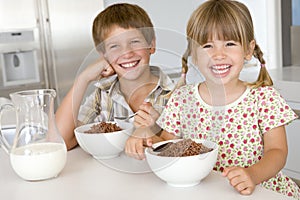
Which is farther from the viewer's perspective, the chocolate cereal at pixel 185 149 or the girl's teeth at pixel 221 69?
the girl's teeth at pixel 221 69

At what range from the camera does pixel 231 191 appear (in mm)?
913

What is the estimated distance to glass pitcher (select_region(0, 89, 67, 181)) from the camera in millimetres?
1048

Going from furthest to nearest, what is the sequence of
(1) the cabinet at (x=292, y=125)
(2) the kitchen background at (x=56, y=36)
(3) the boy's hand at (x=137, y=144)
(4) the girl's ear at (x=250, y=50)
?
(2) the kitchen background at (x=56, y=36) → (1) the cabinet at (x=292, y=125) → (4) the girl's ear at (x=250, y=50) → (3) the boy's hand at (x=137, y=144)

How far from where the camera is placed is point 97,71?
1.39 m

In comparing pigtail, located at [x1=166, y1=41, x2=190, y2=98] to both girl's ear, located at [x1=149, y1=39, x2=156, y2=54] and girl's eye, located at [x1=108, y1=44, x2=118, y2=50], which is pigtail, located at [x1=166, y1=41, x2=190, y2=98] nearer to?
girl's ear, located at [x1=149, y1=39, x2=156, y2=54]

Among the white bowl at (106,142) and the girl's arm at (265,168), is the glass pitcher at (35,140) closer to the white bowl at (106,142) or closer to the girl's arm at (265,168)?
the white bowl at (106,142)

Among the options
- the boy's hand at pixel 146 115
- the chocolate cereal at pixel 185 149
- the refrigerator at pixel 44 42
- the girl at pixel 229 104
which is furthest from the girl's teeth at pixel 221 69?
the refrigerator at pixel 44 42

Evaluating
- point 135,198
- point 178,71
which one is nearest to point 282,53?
point 178,71

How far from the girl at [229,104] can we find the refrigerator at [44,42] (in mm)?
1969

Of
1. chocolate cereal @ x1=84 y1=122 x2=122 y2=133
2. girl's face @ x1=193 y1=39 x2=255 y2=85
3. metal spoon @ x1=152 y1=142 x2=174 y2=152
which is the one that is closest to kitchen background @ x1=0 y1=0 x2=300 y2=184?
girl's face @ x1=193 y1=39 x2=255 y2=85

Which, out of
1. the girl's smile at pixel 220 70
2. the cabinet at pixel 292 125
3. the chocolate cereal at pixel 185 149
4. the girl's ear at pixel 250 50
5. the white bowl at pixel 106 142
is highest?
the girl's ear at pixel 250 50

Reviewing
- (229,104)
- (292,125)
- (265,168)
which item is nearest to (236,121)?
(229,104)

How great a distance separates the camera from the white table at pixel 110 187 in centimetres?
91

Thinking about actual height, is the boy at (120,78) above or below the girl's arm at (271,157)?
above
